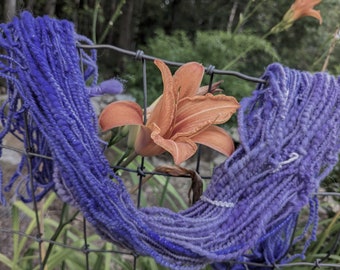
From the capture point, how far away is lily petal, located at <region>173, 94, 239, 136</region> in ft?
1.52

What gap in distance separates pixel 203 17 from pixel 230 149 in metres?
3.15

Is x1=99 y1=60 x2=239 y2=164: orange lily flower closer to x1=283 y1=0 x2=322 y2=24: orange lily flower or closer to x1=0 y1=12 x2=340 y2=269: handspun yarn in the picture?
x1=0 y1=12 x2=340 y2=269: handspun yarn

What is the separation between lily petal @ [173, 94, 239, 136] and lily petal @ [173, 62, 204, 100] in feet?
0.04

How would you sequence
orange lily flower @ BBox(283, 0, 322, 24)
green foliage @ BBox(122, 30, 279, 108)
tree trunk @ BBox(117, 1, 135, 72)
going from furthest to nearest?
tree trunk @ BBox(117, 1, 135, 72), green foliage @ BBox(122, 30, 279, 108), orange lily flower @ BBox(283, 0, 322, 24)

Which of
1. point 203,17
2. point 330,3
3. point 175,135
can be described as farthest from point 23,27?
point 203,17

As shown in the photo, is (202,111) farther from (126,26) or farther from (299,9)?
(126,26)

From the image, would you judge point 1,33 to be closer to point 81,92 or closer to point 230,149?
point 81,92

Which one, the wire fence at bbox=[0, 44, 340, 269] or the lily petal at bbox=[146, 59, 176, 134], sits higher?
the lily petal at bbox=[146, 59, 176, 134]

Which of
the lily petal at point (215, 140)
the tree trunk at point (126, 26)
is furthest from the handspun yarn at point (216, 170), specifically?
the tree trunk at point (126, 26)

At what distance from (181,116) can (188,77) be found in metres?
0.05

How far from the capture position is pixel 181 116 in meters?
0.48

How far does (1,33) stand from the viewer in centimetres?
51

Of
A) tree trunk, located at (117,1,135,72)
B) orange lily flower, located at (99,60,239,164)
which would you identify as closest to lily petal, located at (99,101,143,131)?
orange lily flower, located at (99,60,239,164)

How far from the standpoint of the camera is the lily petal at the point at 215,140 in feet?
1.53
